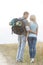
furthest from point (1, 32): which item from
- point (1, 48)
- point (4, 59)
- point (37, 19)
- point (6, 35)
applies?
point (37, 19)

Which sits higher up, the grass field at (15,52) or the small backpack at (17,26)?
the small backpack at (17,26)

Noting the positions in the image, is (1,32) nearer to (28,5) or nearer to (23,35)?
(23,35)

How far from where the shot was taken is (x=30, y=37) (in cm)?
179

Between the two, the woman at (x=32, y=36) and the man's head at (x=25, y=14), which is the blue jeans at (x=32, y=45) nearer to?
the woman at (x=32, y=36)

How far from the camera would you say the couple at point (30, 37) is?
1.75m

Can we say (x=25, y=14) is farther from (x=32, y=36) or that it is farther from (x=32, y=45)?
(x=32, y=45)

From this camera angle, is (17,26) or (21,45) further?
(21,45)

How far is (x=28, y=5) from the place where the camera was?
72.1 inches

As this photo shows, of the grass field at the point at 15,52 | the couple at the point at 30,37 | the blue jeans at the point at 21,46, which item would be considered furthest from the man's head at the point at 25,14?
the grass field at the point at 15,52

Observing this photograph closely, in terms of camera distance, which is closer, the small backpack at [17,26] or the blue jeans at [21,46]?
the small backpack at [17,26]

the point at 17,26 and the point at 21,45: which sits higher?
the point at 17,26

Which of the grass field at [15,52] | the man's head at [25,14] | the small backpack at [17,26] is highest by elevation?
the man's head at [25,14]

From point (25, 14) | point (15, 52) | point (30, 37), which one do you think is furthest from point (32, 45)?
point (25, 14)

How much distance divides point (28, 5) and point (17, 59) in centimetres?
64
